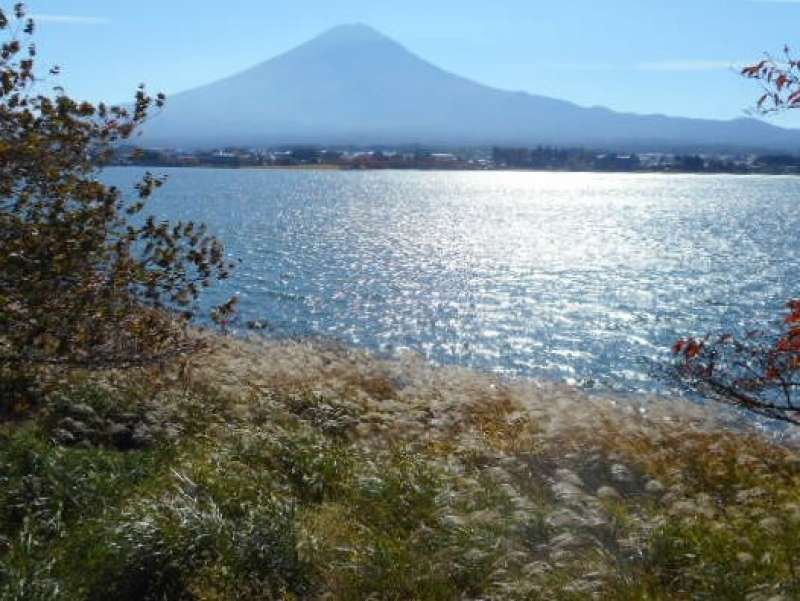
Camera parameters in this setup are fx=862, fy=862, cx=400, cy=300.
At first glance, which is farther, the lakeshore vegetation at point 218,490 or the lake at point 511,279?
the lake at point 511,279

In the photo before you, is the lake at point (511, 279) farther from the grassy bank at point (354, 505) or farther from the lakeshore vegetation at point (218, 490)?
the lakeshore vegetation at point (218, 490)

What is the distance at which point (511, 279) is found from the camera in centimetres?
5034

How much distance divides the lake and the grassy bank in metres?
13.4

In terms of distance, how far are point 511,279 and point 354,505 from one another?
136 ft

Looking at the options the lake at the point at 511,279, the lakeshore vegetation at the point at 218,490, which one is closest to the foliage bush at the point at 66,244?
the lakeshore vegetation at the point at 218,490

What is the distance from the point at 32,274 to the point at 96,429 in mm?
4391

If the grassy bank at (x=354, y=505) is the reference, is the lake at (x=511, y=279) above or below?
below

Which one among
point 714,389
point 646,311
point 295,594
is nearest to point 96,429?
point 295,594

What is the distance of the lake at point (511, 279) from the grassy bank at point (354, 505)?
43.9 ft

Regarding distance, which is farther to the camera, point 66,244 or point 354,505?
point 354,505

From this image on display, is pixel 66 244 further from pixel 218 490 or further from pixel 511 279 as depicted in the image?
pixel 511 279

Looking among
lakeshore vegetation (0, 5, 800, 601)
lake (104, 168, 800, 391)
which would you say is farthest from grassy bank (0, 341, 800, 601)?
lake (104, 168, 800, 391)

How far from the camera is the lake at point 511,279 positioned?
33062 millimetres

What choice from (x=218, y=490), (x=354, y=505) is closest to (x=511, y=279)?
(x=354, y=505)
